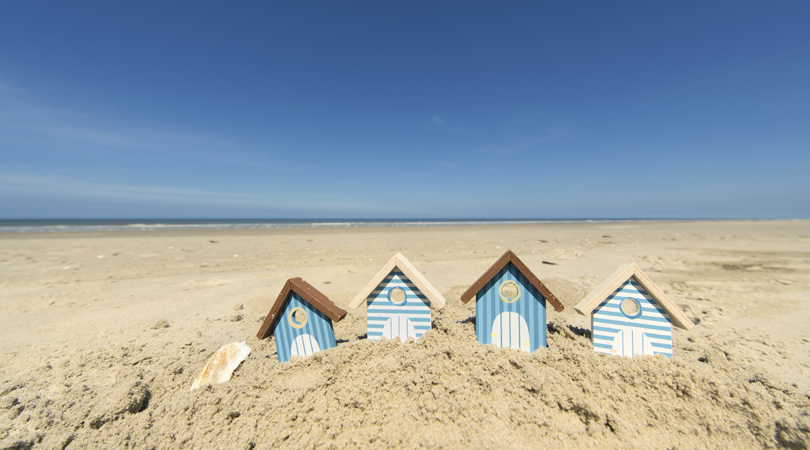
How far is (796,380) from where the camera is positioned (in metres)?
2.82

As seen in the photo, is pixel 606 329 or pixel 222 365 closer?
pixel 606 329

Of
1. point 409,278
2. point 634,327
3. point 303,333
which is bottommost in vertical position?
point 303,333

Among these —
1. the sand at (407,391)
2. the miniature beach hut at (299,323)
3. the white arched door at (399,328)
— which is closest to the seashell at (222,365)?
the sand at (407,391)

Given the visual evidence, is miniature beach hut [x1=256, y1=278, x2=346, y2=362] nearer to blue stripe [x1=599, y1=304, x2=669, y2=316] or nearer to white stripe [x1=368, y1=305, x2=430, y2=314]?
white stripe [x1=368, y1=305, x2=430, y2=314]

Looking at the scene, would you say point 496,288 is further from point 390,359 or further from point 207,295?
point 207,295

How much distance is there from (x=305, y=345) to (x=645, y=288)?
3004 mm

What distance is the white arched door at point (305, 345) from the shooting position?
2.85 meters

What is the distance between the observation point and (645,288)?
8.48ft

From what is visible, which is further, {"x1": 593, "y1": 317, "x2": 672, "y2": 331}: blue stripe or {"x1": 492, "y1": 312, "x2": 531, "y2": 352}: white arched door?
{"x1": 492, "y1": 312, "x2": 531, "y2": 352}: white arched door

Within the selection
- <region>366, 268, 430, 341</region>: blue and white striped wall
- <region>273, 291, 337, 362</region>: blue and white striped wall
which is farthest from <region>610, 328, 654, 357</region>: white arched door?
<region>273, 291, 337, 362</region>: blue and white striped wall

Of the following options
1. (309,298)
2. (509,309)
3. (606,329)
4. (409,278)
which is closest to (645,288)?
(606,329)

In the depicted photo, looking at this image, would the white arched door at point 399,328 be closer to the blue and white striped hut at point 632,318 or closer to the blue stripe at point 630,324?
the blue and white striped hut at point 632,318

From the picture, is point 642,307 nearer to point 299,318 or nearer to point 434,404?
point 434,404

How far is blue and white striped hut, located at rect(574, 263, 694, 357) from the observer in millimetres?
2570
